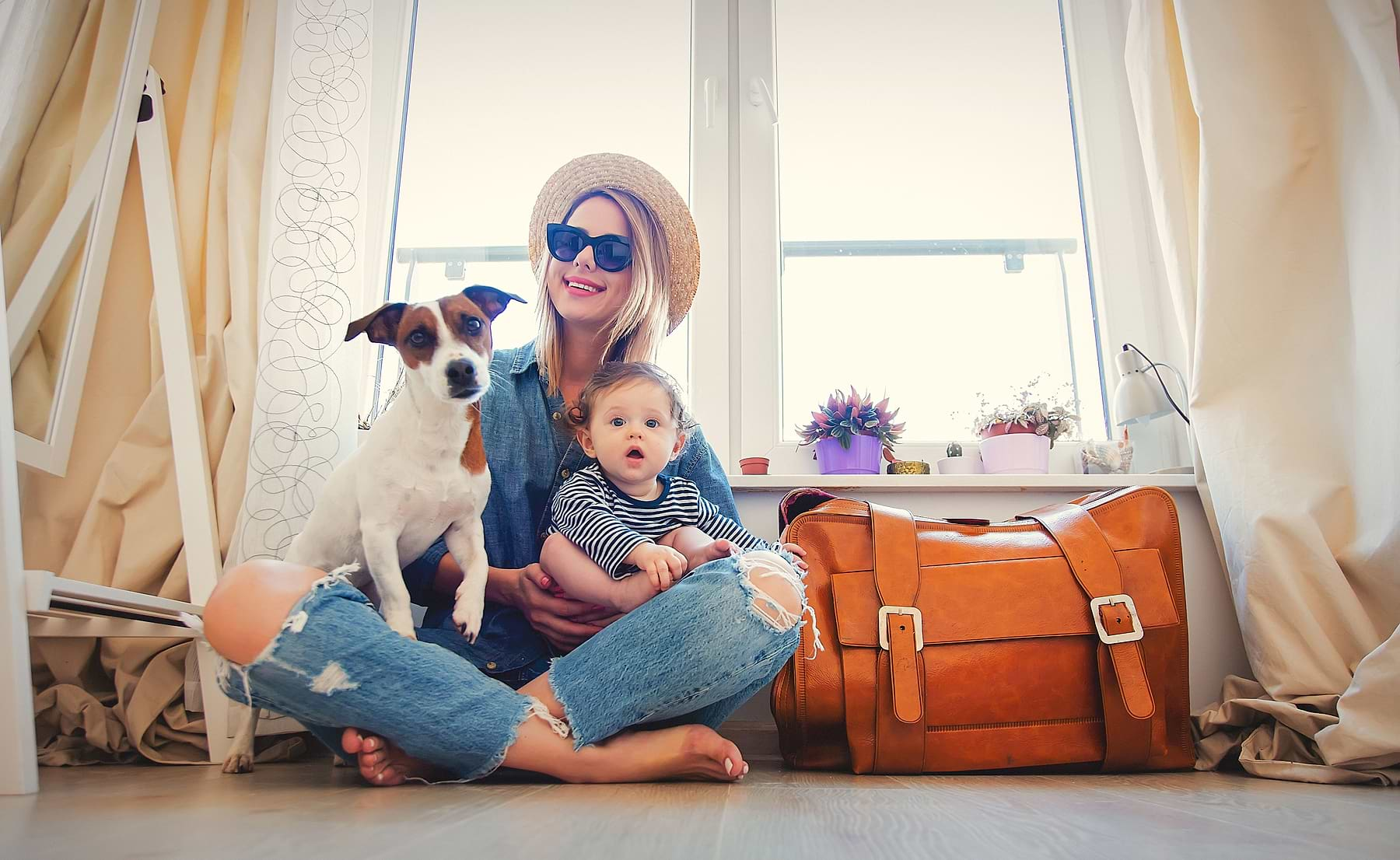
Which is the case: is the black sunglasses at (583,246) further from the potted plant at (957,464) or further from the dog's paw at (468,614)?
the potted plant at (957,464)

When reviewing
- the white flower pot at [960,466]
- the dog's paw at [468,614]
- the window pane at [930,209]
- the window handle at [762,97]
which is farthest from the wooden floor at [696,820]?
the window handle at [762,97]

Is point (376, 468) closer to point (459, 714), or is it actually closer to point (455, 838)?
point (459, 714)

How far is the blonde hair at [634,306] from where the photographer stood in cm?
138

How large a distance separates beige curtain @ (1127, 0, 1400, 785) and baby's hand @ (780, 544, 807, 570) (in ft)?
2.32

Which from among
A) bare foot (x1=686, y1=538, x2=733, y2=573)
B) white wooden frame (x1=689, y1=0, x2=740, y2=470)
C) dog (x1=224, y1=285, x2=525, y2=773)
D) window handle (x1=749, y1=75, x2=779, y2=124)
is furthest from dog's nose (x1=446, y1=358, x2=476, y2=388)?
window handle (x1=749, y1=75, x2=779, y2=124)

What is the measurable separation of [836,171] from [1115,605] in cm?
123

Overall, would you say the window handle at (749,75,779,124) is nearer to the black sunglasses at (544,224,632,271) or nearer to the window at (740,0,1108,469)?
the window at (740,0,1108,469)

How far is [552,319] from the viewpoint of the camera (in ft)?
4.63

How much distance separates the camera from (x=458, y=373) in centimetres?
98

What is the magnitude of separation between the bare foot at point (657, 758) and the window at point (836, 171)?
1.01 meters

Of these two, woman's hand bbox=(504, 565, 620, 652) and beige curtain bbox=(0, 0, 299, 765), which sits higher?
beige curtain bbox=(0, 0, 299, 765)

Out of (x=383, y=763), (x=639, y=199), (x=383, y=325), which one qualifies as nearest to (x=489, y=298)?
(x=383, y=325)

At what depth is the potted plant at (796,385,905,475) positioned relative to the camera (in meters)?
1.71

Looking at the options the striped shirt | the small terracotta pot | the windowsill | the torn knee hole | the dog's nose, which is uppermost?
the dog's nose
